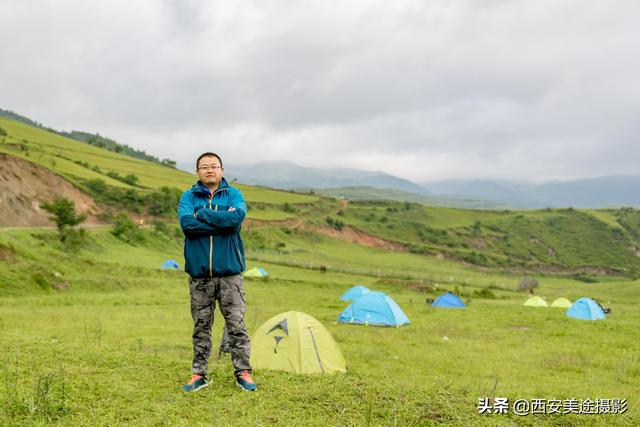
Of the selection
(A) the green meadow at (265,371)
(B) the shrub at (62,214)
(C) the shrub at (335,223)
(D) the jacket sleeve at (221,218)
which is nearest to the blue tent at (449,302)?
(A) the green meadow at (265,371)

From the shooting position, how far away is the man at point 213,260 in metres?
6.76

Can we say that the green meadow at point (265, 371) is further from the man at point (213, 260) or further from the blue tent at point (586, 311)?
the blue tent at point (586, 311)

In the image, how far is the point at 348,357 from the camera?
15688mm

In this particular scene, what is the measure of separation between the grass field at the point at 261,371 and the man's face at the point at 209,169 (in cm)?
324

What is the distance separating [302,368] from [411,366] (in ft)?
15.9

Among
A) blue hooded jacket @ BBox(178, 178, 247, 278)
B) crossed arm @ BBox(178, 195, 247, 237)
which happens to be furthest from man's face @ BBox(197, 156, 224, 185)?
crossed arm @ BBox(178, 195, 247, 237)

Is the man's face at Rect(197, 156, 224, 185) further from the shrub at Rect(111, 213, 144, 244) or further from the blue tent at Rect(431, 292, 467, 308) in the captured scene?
the shrub at Rect(111, 213, 144, 244)

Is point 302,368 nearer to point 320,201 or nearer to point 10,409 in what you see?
point 10,409

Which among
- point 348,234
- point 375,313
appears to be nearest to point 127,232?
point 375,313

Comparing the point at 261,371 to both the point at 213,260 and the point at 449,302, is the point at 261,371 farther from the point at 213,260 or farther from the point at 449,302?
the point at 449,302

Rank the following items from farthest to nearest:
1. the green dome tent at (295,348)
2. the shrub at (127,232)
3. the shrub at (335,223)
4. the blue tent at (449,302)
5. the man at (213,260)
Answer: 1. the shrub at (335,223)
2. the shrub at (127,232)
3. the blue tent at (449,302)
4. the green dome tent at (295,348)
5. the man at (213,260)

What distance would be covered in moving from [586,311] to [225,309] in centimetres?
2726

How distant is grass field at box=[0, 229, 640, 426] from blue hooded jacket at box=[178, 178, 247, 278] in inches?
73.1

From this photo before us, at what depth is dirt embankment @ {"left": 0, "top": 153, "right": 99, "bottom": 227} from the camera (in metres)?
50.3
